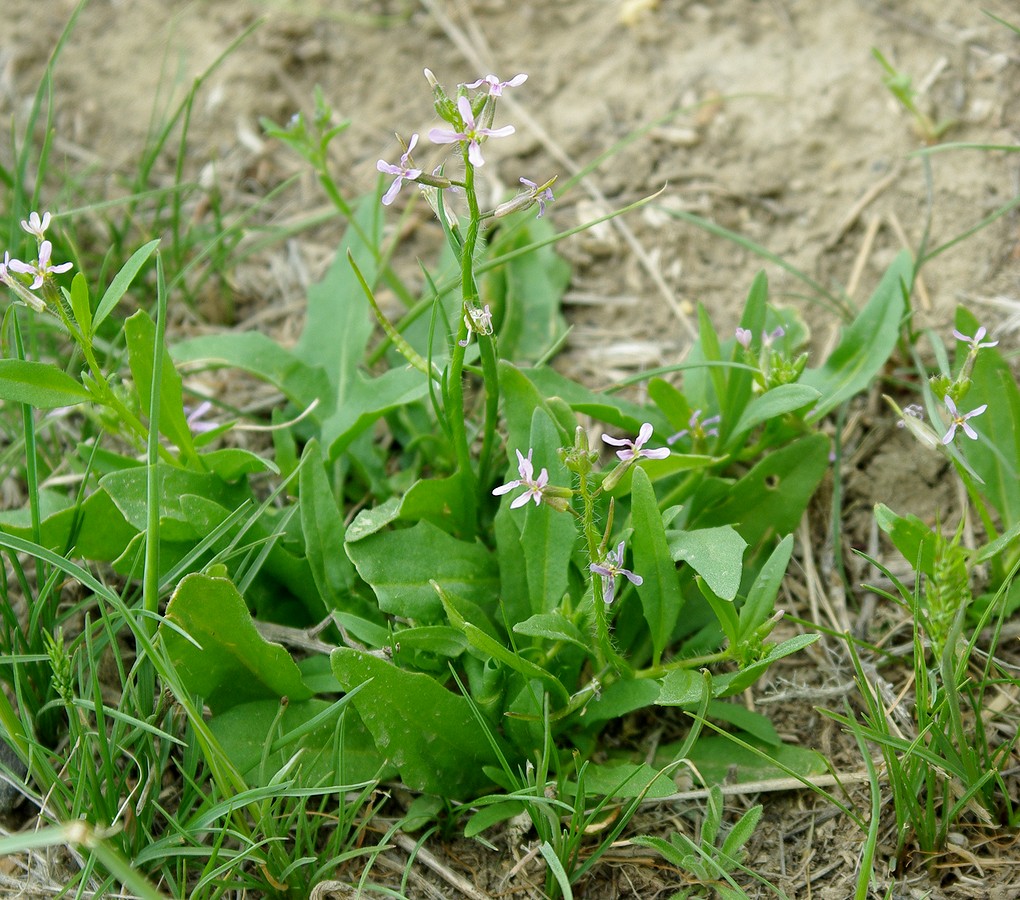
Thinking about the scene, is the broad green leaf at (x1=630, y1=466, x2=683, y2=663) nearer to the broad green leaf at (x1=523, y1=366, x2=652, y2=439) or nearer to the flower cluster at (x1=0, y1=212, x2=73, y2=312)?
the broad green leaf at (x1=523, y1=366, x2=652, y2=439)

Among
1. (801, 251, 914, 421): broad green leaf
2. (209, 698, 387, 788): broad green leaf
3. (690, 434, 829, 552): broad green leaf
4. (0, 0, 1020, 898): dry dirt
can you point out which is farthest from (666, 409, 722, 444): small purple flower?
(209, 698, 387, 788): broad green leaf

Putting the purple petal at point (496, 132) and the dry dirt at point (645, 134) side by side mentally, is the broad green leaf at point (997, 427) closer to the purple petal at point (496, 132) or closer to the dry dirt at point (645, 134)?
the dry dirt at point (645, 134)

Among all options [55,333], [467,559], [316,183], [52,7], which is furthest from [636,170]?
[52,7]

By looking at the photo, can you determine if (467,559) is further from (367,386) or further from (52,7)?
(52,7)

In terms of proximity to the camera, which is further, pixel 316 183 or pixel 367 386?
pixel 316 183

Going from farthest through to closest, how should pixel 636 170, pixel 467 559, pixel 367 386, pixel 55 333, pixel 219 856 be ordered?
1. pixel 636 170
2. pixel 55 333
3. pixel 367 386
4. pixel 467 559
5. pixel 219 856

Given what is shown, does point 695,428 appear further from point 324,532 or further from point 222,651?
point 222,651
